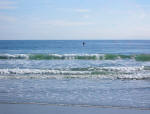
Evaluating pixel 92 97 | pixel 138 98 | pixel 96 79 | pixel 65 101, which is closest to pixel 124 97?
pixel 138 98

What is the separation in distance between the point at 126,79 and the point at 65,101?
5724 mm

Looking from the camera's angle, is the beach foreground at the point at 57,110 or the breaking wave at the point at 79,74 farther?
the breaking wave at the point at 79,74

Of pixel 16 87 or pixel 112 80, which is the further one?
pixel 112 80

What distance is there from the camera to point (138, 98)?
976 cm

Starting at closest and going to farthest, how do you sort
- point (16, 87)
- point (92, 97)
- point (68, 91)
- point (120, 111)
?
point (120, 111) < point (92, 97) < point (68, 91) < point (16, 87)

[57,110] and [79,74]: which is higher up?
[79,74]

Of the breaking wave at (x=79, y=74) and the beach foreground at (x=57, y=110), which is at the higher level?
the breaking wave at (x=79, y=74)

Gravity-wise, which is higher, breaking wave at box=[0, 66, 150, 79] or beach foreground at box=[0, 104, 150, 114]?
breaking wave at box=[0, 66, 150, 79]

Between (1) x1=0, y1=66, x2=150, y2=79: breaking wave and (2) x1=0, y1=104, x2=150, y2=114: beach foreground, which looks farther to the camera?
(1) x1=0, y1=66, x2=150, y2=79: breaking wave

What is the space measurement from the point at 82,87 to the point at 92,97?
6.49ft

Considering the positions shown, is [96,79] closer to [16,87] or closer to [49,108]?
[16,87]

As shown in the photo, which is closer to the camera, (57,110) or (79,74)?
(57,110)

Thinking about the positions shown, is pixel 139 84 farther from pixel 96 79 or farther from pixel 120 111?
pixel 120 111

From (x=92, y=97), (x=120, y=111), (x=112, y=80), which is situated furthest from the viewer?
(x=112, y=80)
